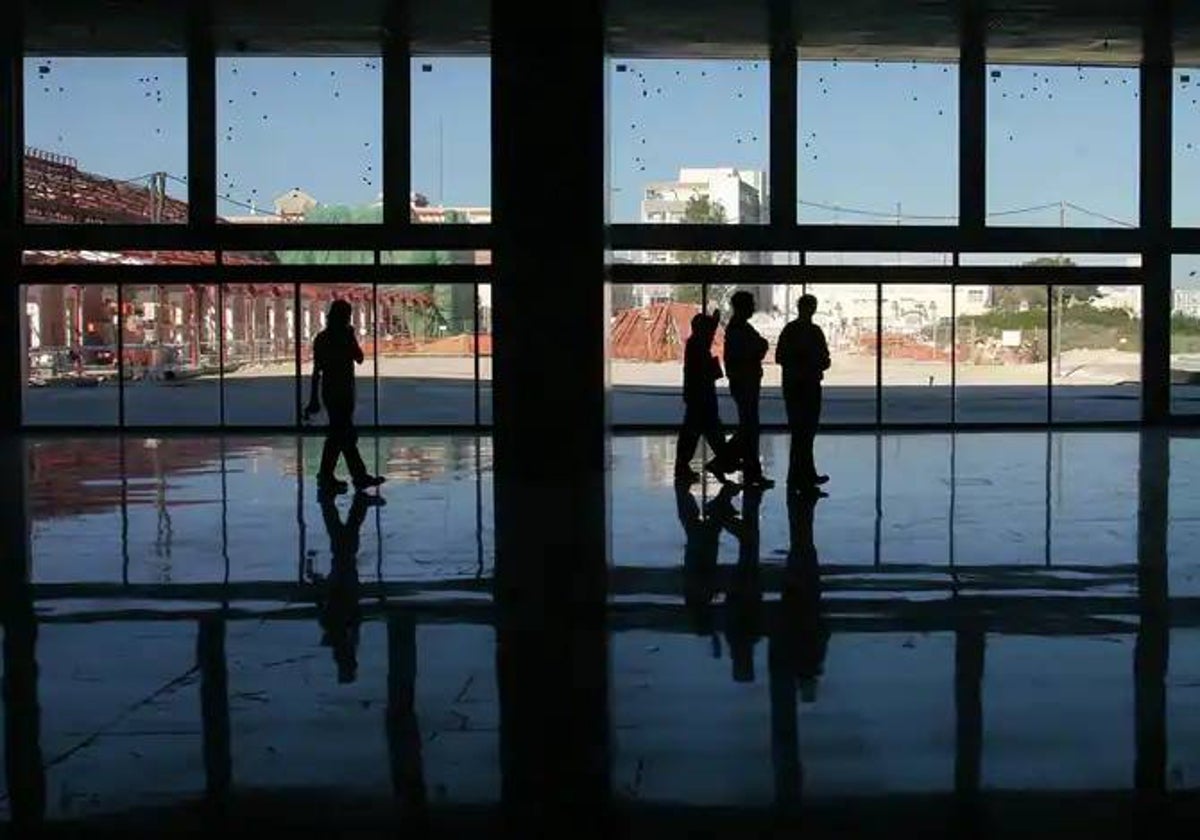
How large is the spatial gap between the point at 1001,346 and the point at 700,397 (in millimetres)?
9976

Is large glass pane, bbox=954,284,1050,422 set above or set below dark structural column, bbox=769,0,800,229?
below

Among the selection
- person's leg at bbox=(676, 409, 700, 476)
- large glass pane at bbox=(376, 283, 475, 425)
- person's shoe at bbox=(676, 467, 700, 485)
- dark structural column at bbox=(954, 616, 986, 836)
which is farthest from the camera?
large glass pane at bbox=(376, 283, 475, 425)

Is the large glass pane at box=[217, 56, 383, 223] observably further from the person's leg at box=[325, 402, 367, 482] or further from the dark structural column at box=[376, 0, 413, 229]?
the person's leg at box=[325, 402, 367, 482]

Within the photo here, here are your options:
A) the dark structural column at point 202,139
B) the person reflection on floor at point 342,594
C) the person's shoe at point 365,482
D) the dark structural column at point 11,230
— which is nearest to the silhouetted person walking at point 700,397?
the person's shoe at point 365,482

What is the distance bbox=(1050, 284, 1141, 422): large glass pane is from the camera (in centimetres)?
2161

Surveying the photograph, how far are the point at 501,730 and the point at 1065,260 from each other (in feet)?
58.4

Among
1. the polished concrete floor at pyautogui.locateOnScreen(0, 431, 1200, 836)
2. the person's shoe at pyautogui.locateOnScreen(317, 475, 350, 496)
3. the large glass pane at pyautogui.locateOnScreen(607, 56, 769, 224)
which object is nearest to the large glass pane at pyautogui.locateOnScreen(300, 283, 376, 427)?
the large glass pane at pyautogui.locateOnScreen(607, 56, 769, 224)

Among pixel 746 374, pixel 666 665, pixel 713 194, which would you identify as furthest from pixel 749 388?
pixel 713 194

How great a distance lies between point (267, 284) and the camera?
21062 millimetres

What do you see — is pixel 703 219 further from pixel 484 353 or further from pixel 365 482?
pixel 365 482

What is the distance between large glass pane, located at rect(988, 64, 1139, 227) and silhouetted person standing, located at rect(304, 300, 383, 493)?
433 inches

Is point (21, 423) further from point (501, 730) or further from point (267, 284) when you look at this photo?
point (501, 730)

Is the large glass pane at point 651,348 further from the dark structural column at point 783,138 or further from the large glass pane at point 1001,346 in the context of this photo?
the large glass pane at point 1001,346

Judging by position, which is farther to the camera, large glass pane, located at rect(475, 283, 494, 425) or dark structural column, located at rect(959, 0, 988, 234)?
large glass pane, located at rect(475, 283, 494, 425)
